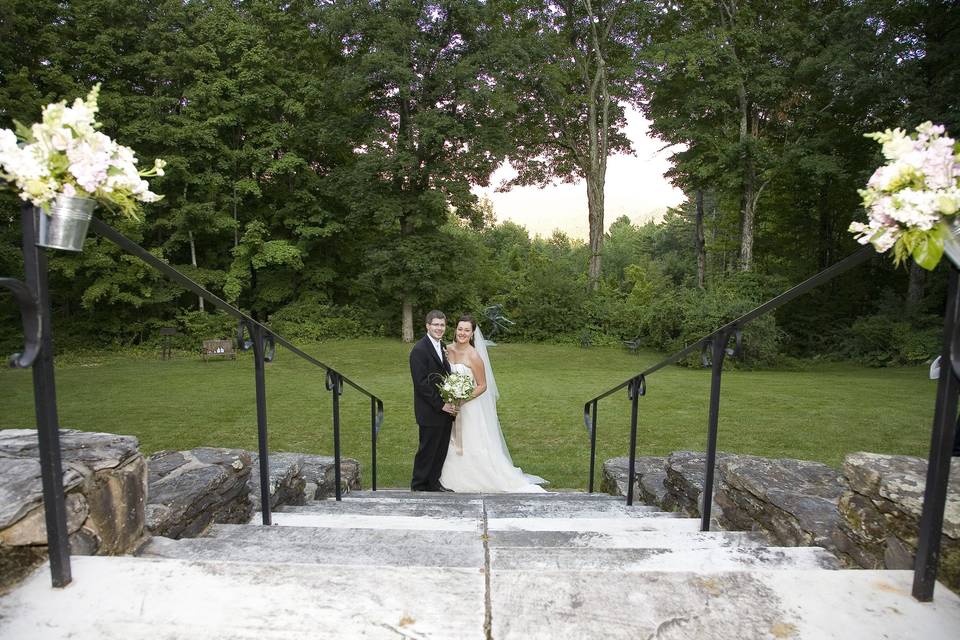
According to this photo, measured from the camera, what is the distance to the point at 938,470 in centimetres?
141

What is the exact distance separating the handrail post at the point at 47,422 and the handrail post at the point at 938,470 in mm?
2199

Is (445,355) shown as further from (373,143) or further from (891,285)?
(891,285)

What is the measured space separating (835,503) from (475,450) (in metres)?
3.79

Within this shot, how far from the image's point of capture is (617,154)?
2491 centimetres

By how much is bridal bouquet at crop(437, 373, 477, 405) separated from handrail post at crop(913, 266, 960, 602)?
4.02 meters

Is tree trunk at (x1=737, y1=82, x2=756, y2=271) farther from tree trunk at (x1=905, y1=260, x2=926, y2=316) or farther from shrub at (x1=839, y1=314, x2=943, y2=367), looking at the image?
tree trunk at (x1=905, y1=260, x2=926, y2=316)

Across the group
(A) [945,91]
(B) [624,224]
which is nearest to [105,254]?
(A) [945,91]

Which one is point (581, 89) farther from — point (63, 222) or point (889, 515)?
point (63, 222)

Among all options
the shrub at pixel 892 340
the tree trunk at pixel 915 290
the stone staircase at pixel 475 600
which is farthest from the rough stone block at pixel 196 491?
the tree trunk at pixel 915 290

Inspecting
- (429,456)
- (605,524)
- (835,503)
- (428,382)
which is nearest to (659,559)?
(605,524)

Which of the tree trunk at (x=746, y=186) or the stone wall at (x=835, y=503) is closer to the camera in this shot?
the stone wall at (x=835, y=503)

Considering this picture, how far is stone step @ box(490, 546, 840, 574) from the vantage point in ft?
5.22

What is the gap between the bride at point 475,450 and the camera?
18.7ft

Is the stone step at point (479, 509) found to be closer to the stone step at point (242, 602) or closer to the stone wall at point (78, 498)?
the stone wall at point (78, 498)
